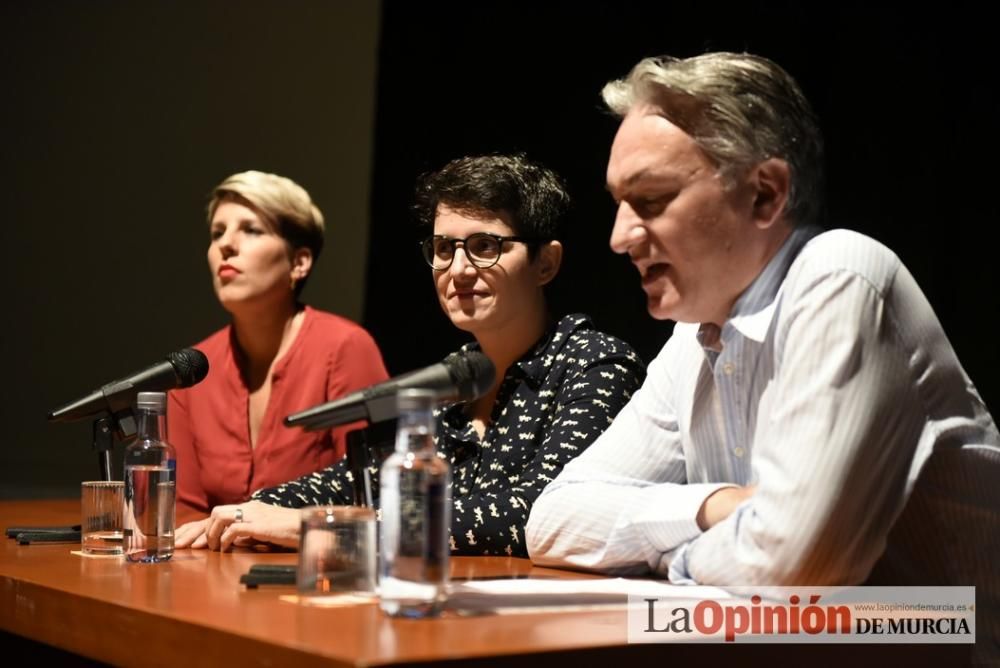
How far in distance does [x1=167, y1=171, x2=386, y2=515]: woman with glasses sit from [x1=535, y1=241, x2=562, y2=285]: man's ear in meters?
1.03

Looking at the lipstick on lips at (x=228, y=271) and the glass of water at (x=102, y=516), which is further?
the lipstick on lips at (x=228, y=271)

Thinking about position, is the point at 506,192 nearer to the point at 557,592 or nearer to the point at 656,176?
the point at 656,176

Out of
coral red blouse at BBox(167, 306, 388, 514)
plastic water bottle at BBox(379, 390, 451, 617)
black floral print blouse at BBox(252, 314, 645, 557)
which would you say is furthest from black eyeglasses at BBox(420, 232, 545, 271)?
plastic water bottle at BBox(379, 390, 451, 617)

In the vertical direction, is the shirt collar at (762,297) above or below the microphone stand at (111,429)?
above

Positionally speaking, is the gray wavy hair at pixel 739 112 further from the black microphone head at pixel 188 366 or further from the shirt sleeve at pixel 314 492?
the shirt sleeve at pixel 314 492

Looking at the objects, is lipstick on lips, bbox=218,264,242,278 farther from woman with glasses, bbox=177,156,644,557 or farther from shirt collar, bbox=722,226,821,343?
shirt collar, bbox=722,226,821,343

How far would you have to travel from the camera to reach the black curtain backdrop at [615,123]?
2562 millimetres

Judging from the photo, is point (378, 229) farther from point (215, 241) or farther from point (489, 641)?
point (489, 641)

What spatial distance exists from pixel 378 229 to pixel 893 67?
2119 mm

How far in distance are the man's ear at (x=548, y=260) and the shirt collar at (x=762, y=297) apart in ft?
2.76

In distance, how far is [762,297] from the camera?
1.71 meters

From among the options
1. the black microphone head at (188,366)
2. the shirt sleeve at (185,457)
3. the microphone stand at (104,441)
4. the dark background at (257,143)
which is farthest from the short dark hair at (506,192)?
the shirt sleeve at (185,457)

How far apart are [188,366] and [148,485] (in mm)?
346

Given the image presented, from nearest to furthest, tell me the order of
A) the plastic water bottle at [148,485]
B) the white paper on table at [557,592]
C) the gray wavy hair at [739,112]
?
the white paper on table at [557,592] → the gray wavy hair at [739,112] → the plastic water bottle at [148,485]
